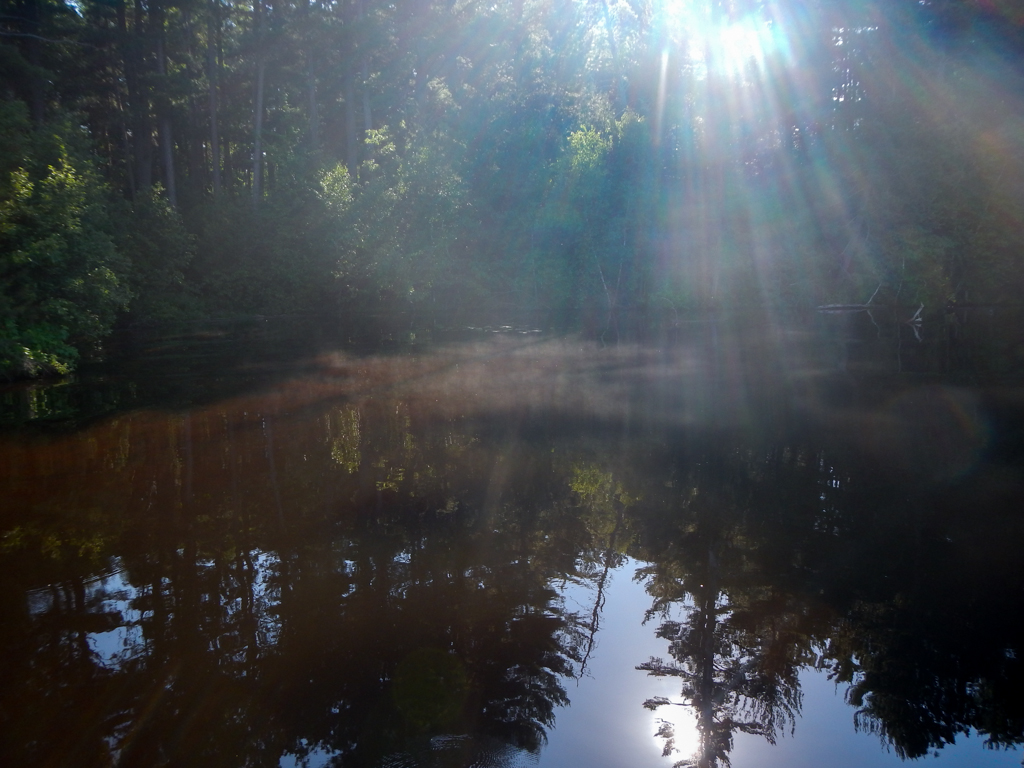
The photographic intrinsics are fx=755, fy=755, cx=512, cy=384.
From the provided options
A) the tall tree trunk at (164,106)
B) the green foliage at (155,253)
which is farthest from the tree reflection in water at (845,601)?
the tall tree trunk at (164,106)

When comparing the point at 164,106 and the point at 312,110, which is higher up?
the point at 312,110

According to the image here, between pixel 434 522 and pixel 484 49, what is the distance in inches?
1546

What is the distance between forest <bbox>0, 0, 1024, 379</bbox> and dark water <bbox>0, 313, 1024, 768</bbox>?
20.4m

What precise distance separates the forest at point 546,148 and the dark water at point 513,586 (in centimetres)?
2035

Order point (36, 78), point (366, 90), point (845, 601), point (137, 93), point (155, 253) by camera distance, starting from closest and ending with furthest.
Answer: point (845, 601), point (36, 78), point (155, 253), point (137, 93), point (366, 90)

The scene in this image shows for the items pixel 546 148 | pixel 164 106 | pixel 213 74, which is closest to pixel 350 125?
pixel 213 74

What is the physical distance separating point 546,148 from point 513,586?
3469cm

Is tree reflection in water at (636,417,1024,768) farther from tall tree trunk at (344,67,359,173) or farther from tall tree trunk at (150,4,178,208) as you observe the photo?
tall tree trunk at (344,67,359,173)

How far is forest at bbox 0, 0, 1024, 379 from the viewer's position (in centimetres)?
2917

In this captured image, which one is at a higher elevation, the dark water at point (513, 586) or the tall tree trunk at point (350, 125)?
the tall tree trunk at point (350, 125)

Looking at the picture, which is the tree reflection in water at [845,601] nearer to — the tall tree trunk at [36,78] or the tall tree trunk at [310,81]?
the tall tree trunk at [36,78]

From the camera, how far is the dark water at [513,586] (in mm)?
3863

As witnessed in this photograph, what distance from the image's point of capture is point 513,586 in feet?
17.4

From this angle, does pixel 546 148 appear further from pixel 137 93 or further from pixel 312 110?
pixel 137 93
